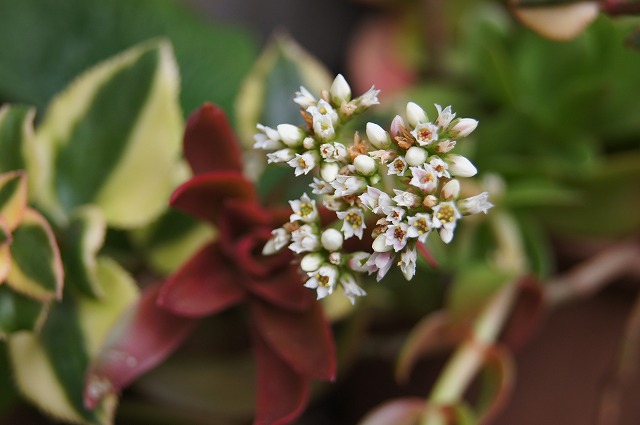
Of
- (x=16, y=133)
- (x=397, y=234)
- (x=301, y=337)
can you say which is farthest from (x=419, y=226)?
(x=16, y=133)

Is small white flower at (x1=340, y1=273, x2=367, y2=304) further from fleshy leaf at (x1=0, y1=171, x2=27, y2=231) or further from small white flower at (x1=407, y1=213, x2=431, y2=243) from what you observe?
fleshy leaf at (x1=0, y1=171, x2=27, y2=231)

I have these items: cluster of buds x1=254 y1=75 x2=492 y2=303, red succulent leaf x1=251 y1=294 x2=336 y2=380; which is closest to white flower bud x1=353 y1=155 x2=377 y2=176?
cluster of buds x1=254 y1=75 x2=492 y2=303

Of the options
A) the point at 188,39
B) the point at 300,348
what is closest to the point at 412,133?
the point at 300,348

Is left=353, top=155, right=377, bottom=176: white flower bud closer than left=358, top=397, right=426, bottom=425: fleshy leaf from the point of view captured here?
Yes

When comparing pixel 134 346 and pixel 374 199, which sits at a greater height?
pixel 374 199

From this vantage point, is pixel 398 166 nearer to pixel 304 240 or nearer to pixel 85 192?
pixel 304 240

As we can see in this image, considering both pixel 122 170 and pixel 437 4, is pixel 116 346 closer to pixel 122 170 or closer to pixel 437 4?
pixel 122 170
